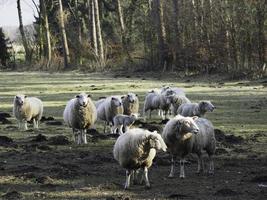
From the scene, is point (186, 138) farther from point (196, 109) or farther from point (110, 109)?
point (110, 109)

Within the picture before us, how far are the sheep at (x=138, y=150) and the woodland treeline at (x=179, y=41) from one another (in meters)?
26.4

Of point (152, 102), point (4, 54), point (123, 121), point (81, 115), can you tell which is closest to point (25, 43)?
point (4, 54)

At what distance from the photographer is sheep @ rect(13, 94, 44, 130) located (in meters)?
19.7

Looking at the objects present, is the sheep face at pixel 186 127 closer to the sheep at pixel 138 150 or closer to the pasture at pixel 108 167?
the pasture at pixel 108 167

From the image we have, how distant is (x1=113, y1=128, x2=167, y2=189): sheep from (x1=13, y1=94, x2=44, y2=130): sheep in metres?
8.78

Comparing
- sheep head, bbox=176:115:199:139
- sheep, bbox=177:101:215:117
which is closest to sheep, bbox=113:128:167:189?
sheep head, bbox=176:115:199:139

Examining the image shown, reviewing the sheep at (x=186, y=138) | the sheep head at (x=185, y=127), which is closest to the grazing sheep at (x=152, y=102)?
the sheep at (x=186, y=138)

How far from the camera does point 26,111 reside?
19.8m

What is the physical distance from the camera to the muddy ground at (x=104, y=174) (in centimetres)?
1049

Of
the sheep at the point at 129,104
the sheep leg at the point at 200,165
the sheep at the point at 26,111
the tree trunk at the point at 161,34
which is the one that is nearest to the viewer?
the sheep leg at the point at 200,165

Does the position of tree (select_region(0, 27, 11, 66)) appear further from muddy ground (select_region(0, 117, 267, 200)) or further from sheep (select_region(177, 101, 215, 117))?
muddy ground (select_region(0, 117, 267, 200))

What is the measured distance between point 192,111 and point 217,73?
23.0 meters

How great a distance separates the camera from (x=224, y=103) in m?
24.7

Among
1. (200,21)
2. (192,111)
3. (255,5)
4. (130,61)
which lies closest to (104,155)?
(192,111)
